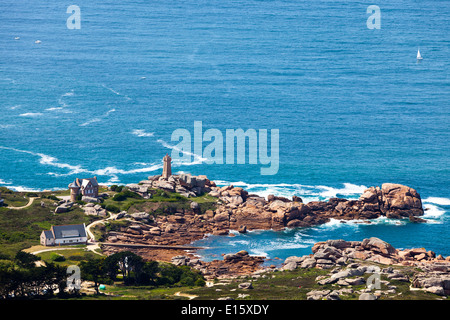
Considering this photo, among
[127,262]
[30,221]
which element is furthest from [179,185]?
[127,262]

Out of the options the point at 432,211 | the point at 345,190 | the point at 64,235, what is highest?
the point at 345,190

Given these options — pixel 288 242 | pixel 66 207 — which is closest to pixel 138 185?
pixel 66 207

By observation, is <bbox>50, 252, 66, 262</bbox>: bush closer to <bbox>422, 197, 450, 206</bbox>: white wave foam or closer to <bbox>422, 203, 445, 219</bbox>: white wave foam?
<bbox>422, 203, 445, 219</bbox>: white wave foam

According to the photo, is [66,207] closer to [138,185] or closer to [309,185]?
[138,185]

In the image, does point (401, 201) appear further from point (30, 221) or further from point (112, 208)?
point (30, 221)

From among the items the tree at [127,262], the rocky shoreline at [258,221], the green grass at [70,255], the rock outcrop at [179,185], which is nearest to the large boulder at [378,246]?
the rocky shoreline at [258,221]
